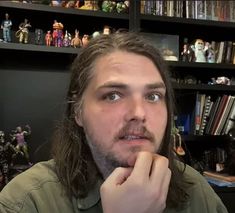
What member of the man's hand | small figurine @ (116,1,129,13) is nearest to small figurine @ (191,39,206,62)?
small figurine @ (116,1,129,13)

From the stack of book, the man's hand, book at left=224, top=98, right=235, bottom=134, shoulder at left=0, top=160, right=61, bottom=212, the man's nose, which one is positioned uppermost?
the man's nose

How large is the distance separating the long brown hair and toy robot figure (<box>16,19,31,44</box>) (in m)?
0.94

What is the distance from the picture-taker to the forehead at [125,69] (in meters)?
0.93

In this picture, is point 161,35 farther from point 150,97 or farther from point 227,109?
point 150,97

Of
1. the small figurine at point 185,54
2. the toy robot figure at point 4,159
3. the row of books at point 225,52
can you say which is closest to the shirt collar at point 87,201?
the toy robot figure at point 4,159

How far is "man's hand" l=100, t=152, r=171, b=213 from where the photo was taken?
2.31ft

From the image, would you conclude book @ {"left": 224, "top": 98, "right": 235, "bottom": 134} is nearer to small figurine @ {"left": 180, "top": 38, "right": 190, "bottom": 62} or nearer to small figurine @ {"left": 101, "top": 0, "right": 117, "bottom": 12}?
small figurine @ {"left": 180, "top": 38, "right": 190, "bottom": 62}

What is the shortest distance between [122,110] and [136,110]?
4 cm

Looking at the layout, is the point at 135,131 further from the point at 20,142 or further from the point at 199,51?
the point at 199,51

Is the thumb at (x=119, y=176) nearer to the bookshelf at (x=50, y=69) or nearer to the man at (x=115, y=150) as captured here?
→ the man at (x=115, y=150)

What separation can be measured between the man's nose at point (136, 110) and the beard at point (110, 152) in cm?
2

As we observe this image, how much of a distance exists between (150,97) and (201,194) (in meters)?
0.37

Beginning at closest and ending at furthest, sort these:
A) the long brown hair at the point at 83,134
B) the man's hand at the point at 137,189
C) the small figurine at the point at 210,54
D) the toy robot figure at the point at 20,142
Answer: the man's hand at the point at 137,189 → the long brown hair at the point at 83,134 → the toy robot figure at the point at 20,142 → the small figurine at the point at 210,54

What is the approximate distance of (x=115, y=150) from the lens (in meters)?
0.86
